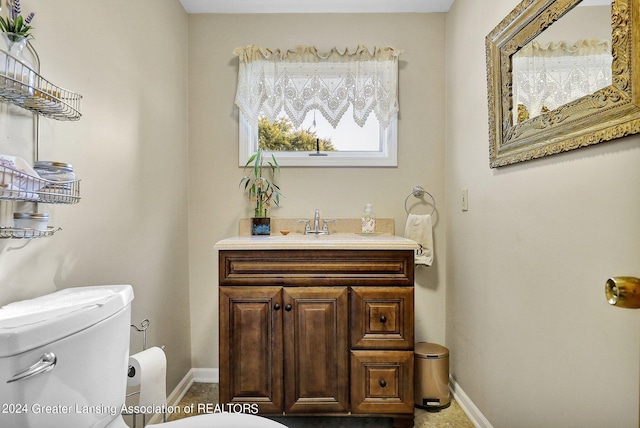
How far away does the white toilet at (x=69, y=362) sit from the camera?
758mm

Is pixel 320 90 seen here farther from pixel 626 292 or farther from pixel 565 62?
pixel 626 292

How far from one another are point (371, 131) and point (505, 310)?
136 centimetres

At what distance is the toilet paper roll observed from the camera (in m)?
1.35

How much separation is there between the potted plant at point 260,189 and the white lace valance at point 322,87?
0.87 ft

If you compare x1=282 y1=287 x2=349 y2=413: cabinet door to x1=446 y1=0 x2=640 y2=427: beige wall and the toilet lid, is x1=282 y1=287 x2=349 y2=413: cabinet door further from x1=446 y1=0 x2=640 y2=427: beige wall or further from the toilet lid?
the toilet lid

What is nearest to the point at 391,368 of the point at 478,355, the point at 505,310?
the point at 478,355

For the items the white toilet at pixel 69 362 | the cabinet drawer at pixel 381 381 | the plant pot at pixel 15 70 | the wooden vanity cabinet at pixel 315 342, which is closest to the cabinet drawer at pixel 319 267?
the wooden vanity cabinet at pixel 315 342

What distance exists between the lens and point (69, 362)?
2.90 ft

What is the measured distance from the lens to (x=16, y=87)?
0.93 meters

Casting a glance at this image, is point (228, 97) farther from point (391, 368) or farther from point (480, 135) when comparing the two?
point (391, 368)

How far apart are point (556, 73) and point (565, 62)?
5 centimetres

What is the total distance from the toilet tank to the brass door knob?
3.98 feet

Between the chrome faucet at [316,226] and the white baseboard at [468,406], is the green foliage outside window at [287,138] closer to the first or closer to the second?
the chrome faucet at [316,226]

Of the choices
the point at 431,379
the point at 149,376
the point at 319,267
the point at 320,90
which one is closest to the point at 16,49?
the point at 149,376
